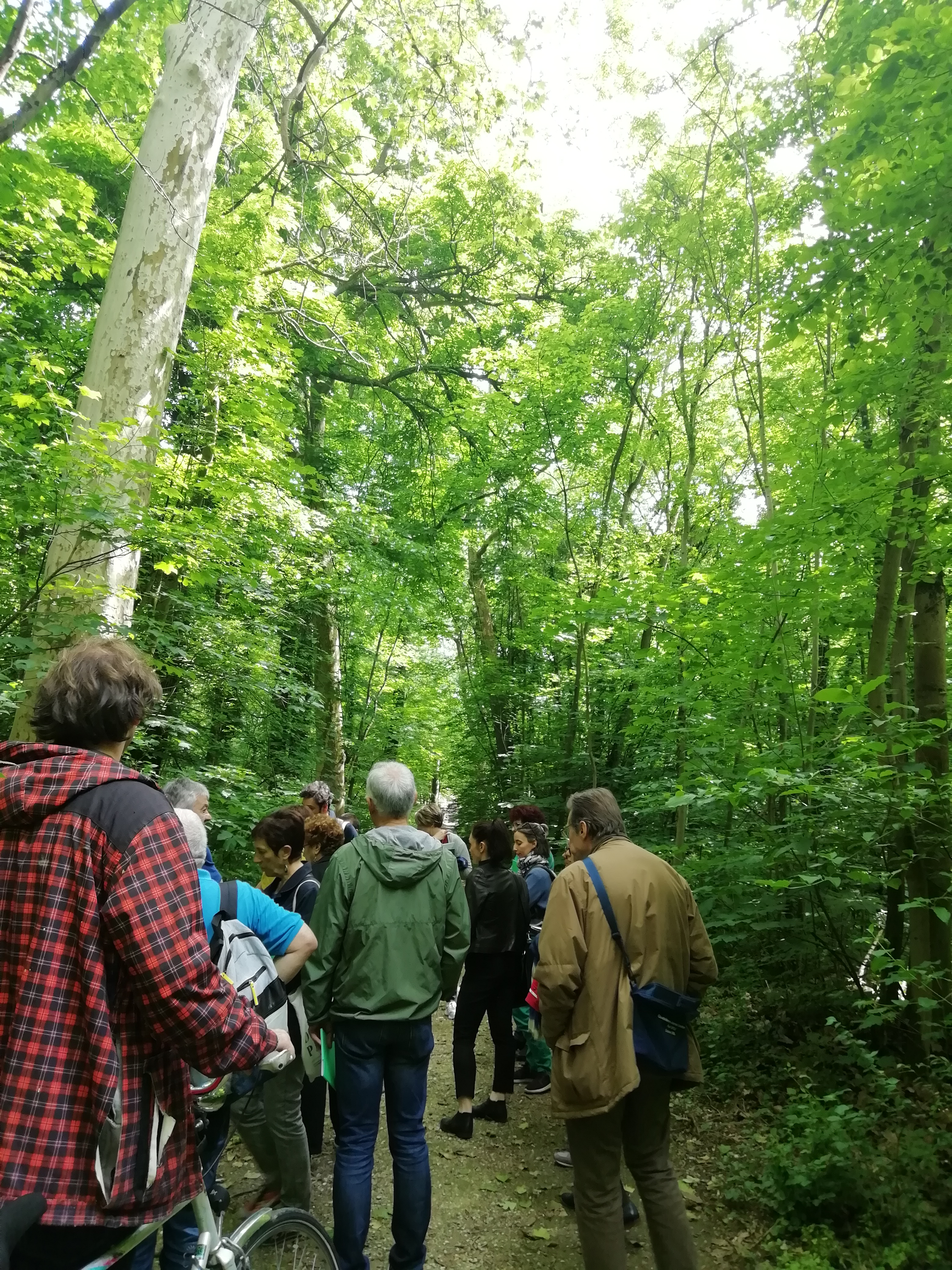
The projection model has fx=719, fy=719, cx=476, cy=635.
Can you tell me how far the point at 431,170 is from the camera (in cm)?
767

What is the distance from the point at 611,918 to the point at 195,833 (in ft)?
5.17

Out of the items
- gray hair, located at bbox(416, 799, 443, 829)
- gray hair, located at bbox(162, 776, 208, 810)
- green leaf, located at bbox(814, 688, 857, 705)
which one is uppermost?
green leaf, located at bbox(814, 688, 857, 705)

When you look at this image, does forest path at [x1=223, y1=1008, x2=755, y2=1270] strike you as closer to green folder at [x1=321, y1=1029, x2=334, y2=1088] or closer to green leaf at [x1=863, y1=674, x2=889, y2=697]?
green folder at [x1=321, y1=1029, x2=334, y2=1088]

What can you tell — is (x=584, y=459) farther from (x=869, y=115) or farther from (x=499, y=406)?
(x=869, y=115)

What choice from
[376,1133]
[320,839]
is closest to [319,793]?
[320,839]

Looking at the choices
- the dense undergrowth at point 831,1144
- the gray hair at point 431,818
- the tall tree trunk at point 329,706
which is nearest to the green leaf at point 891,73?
the dense undergrowth at point 831,1144

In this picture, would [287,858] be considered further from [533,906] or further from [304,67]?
[304,67]

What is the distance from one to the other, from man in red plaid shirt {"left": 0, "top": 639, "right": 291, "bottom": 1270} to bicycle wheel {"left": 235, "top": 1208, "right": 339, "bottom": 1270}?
34.0 inches

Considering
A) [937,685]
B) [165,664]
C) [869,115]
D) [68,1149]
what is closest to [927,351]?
[869,115]

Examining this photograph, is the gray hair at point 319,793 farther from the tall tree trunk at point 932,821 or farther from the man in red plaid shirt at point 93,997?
the tall tree trunk at point 932,821

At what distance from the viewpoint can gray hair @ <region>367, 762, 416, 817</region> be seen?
121 inches

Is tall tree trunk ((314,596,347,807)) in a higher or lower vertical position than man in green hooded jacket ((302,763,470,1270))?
higher

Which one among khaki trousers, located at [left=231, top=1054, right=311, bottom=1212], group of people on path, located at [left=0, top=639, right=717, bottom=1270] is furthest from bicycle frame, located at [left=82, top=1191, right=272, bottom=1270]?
khaki trousers, located at [left=231, top=1054, right=311, bottom=1212]

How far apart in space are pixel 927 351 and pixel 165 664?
5380mm
